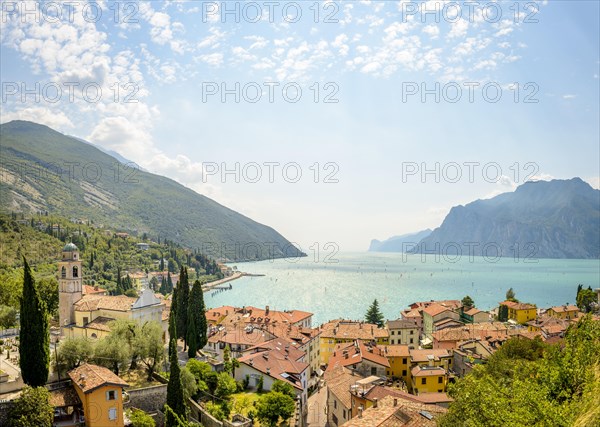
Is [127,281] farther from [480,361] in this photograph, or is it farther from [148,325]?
[480,361]

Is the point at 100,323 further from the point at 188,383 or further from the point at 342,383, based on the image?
the point at 342,383

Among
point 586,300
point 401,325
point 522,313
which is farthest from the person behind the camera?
point 586,300

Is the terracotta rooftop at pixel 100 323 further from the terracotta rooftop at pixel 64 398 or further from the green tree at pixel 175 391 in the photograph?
the green tree at pixel 175 391

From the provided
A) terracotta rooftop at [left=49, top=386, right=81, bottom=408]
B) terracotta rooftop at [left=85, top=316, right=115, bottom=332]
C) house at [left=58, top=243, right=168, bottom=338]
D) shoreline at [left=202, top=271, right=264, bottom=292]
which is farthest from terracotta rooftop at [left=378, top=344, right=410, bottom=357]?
shoreline at [left=202, top=271, right=264, bottom=292]

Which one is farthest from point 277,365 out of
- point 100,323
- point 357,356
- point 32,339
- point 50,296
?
point 50,296

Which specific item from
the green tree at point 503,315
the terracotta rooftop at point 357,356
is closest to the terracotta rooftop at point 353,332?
the terracotta rooftop at point 357,356

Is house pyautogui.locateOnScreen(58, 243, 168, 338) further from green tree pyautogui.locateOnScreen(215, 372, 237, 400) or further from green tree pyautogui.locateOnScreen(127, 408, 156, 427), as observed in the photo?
green tree pyautogui.locateOnScreen(127, 408, 156, 427)
